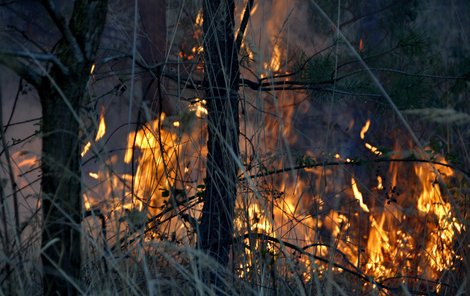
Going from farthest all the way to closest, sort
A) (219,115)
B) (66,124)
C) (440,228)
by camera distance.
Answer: (440,228) → (219,115) → (66,124)

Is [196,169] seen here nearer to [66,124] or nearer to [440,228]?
[440,228]

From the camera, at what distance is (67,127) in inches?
66.2

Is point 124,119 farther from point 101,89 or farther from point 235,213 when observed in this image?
point 235,213

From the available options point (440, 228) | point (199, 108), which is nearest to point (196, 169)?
point (199, 108)

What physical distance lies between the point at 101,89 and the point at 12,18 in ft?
3.07

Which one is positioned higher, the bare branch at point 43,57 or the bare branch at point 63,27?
the bare branch at point 63,27

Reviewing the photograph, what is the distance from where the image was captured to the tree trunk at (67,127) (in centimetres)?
166

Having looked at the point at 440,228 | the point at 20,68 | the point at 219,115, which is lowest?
the point at 440,228

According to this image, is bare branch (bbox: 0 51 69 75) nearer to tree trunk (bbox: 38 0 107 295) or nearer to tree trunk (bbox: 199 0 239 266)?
tree trunk (bbox: 38 0 107 295)

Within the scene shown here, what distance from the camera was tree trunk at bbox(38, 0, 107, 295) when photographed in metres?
1.66

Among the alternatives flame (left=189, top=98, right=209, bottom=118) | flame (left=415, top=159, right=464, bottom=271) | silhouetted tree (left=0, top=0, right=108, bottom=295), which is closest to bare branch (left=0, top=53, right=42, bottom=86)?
silhouetted tree (left=0, top=0, right=108, bottom=295)

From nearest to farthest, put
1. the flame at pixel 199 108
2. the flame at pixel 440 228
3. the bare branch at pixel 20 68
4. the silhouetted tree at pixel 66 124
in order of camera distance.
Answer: the bare branch at pixel 20 68
the silhouetted tree at pixel 66 124
the flame at pixel 199 108
the flame at pixel 440 228

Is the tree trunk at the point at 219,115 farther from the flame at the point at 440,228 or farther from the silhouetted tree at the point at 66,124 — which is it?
the silhouetted tree at the point at 66,124

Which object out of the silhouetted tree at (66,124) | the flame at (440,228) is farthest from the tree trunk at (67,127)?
the flame at (440,228)
